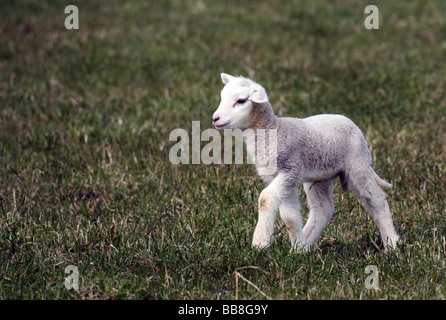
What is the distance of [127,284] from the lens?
166 inches

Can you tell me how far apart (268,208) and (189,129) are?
3.33 meters

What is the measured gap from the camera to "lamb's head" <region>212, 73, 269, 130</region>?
173 inches

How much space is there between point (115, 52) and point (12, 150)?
350 cm

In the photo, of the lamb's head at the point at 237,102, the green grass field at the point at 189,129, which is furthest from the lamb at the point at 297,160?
the green grass field at the point at 189,129

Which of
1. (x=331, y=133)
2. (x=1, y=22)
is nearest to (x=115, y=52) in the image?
(x=1, y=22)

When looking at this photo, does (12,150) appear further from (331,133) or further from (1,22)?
(1,22)

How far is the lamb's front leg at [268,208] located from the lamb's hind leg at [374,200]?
0.54m

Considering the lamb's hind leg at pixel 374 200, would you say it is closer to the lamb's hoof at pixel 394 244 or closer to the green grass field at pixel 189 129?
the lamb's hoof at pixel 394 244

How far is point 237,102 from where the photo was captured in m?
4.46

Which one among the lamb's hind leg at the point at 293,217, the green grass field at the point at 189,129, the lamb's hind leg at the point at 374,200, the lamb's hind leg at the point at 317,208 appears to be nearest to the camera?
the green grass field at the point at 189,129

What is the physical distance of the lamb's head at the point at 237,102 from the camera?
4.39 metres

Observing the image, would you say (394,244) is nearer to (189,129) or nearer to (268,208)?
(268,208)

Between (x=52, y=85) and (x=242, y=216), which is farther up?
(x=52, y=85)
